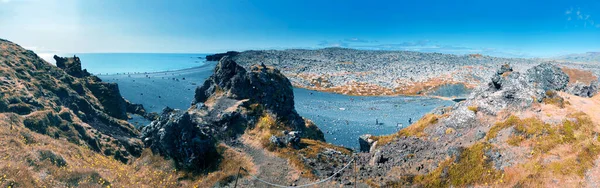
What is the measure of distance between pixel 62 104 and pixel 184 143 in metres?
36.8

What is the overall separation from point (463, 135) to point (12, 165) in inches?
1553

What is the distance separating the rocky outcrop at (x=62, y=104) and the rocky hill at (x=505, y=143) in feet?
128

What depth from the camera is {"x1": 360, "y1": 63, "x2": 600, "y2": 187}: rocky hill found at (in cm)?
2095

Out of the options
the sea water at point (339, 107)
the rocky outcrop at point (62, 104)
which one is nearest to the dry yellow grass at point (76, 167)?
the rocky outcrop at point (62, 104)

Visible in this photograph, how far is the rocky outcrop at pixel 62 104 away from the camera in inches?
1704

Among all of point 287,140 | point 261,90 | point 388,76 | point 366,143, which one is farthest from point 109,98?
point 388,76

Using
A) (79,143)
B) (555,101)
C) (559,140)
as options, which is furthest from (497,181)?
(79,143)

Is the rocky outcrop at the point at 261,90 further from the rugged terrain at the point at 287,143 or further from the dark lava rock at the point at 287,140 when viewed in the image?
the dark lava rock at the point at 287,140

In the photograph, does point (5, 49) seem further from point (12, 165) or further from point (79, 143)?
point (12, 165)

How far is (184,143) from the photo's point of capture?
3588cm

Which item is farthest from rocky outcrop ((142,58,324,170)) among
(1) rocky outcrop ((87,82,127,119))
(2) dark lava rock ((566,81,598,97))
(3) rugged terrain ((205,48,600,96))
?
(3) rugged terrain ((205,48,600,96))

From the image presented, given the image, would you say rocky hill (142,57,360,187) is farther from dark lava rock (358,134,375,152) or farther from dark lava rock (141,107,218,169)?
dark lava rock (358,134,375,152)

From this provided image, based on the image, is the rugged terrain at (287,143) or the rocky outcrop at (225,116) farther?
the rocky outcrop at (225,116)

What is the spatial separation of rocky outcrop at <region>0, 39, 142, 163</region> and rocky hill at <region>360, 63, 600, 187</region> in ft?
128
